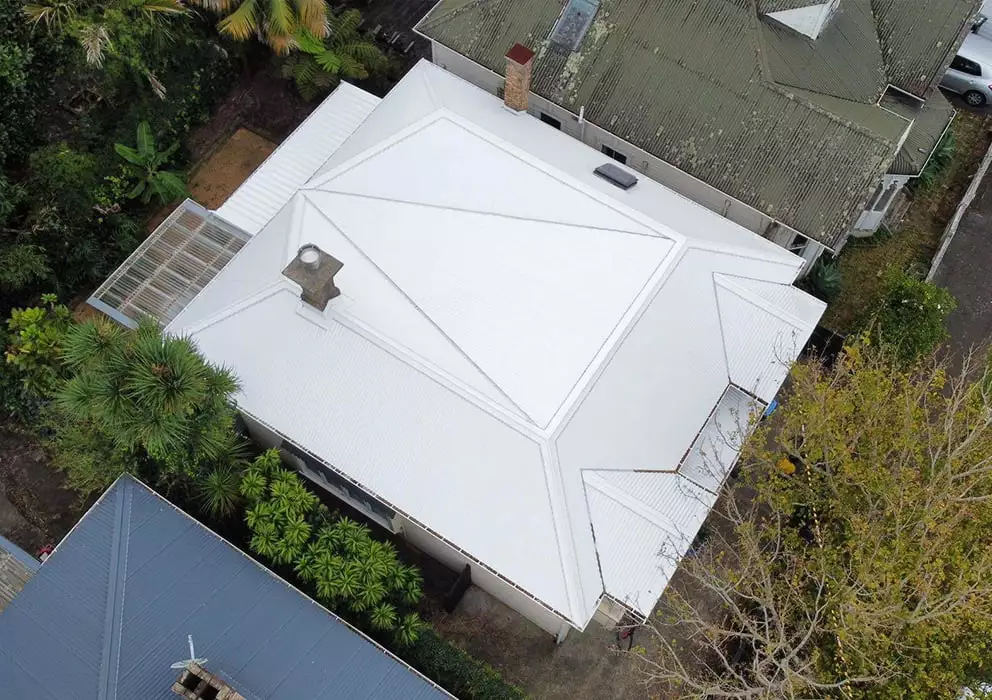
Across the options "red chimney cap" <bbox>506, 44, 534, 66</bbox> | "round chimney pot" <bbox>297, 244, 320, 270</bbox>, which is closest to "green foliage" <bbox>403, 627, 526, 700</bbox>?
"round chimney pot" <bbox>297, 244, 320, 270</bbox>

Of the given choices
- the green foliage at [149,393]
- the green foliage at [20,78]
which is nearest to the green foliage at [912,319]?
the green foliage at [149,393]

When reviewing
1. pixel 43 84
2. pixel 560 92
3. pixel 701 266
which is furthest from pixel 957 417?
pixel 43 84

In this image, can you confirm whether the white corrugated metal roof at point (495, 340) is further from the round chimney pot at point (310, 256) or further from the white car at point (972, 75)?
the white car at point (972, 75)

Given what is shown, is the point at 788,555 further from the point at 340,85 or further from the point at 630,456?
the point at 340,85

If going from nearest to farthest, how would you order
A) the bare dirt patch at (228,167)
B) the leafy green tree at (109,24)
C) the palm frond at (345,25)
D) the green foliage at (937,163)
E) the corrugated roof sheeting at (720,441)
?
the corrugated roof sheeting at (720,441) < the leafy green tree at (109,24) < the bare dirt patch at (228,167) < the palm frond at (345,25) < the green foliage at (937,163)

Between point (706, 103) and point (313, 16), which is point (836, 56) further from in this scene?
point (313, 16)

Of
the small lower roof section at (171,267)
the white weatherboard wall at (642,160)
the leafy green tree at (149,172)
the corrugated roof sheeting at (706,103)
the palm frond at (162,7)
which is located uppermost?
the corrugated roof sheeting at (706,103)
